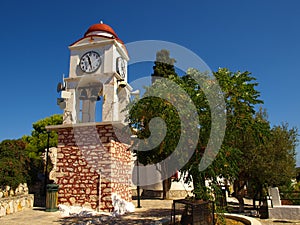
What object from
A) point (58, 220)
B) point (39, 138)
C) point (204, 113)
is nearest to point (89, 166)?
point (58, 220)

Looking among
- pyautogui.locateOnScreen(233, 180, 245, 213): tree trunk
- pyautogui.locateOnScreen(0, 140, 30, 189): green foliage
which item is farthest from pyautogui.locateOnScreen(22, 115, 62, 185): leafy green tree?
pyautogui.locateOnScreen(233, 180, 245, 213): tree trunk

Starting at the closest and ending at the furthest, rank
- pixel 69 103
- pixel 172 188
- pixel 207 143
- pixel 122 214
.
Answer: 1. pixel 207 143
2. pixel 122 214
3. pixel 69 103
4. pixel 172 188

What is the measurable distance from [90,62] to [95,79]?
853mm

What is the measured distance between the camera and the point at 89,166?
10828 mm

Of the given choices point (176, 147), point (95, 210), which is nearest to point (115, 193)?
point (95, 210)

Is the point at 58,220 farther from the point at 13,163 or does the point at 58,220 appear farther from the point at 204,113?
the point at 204,113

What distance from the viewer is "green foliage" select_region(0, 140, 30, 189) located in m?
10.4

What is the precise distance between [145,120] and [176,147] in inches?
47.7

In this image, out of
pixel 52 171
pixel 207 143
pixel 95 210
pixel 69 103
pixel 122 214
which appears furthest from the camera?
pixel 52 171

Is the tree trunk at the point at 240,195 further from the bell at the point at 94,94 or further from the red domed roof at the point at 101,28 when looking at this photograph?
the red domed roof at the point at 101,28

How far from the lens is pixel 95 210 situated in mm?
10406

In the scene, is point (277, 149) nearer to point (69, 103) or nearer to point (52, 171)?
point (69, 103)

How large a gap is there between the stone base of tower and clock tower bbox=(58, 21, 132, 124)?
0.60 m

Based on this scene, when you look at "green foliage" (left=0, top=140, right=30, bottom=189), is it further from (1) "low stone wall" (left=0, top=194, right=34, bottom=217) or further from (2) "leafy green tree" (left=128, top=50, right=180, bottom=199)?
(2) "leafy green tree" (left=128, top=50, right=180, bottom=199)
